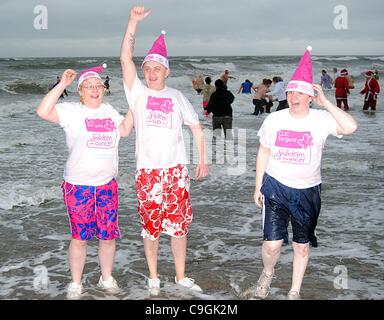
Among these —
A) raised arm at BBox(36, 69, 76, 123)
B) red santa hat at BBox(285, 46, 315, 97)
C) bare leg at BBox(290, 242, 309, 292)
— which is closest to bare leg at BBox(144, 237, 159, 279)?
bare leg at BBox(290, 242, 309, 292)

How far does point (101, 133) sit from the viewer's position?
14.1 feet

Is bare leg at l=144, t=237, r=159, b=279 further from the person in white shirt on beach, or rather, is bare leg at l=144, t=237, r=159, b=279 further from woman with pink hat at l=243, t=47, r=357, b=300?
woman with pink hat at l=243, t=47, r=357, b=300

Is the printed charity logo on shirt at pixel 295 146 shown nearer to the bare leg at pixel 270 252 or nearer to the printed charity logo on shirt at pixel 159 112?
the bare leg at pixel 270 252

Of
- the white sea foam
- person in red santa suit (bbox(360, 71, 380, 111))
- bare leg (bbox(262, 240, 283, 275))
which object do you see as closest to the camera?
bare leg (bbox(262, 240, 283, 275))

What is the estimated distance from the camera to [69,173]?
14.0 feet

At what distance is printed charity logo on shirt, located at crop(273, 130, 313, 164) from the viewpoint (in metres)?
4.13

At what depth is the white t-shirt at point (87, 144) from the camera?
4238mm

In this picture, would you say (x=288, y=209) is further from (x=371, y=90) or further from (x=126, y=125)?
(x=371, y=90)

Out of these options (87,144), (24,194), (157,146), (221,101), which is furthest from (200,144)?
(221,101)

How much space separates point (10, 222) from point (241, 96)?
77.5 ft

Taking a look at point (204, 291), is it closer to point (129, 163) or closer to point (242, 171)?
point (242, 171)

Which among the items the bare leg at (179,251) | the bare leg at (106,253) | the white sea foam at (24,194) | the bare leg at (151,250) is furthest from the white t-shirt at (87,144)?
the white sea foam at (24,194)

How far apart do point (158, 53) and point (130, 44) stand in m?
0.25

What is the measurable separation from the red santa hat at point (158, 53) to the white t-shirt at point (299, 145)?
1.09 metres
